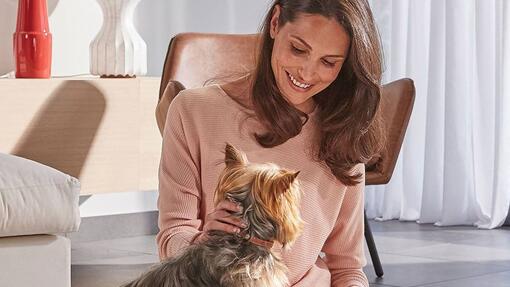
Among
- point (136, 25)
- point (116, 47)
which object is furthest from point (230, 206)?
point (136, 25)

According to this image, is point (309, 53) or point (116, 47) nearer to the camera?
point (309, 53)

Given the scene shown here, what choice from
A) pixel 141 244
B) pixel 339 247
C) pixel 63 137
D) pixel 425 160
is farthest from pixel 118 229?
pixel 339 247

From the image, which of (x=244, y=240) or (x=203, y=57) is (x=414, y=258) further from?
(x=244, y=240)

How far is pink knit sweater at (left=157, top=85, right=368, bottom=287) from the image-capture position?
196cm

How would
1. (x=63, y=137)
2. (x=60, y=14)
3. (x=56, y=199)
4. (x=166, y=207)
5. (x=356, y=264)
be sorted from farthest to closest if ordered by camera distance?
(x=60, y=14) → (x=63, y=137) → (x=56, y=199) → (x=356, y=264) → (x=166, y=207)

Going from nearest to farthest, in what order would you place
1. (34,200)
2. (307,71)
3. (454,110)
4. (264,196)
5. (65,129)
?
(264,196)
(307,71)
(34,200)
(65,129)
(454,110)

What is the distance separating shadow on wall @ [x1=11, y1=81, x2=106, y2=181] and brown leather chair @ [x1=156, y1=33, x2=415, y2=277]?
1.17 ft

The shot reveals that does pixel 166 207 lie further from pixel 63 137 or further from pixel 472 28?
pixel 472 28

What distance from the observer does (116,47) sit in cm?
441

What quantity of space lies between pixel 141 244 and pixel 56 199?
198 centimetres

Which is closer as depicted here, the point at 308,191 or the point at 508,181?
the point at 308,191

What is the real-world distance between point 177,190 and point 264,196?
481 mm

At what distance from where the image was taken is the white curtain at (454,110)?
5430mm

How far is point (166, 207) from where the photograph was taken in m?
1.95
